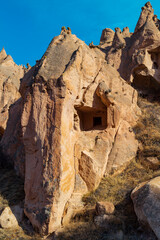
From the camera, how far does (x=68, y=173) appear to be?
6.59 m

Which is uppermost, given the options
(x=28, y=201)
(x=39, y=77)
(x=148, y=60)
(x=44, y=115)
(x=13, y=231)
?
(x=148, y=60)

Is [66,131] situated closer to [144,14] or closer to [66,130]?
[66,130]

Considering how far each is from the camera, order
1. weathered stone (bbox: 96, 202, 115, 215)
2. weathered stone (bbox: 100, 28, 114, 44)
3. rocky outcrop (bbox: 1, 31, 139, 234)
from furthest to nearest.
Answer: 1. weathered stone (bbox: 100, 28, 114, 44)
2. rocky outcrop (bbox: 1, 31, 139, 234)
3. weathered stone (bbox: 96, 202, 115, 215)

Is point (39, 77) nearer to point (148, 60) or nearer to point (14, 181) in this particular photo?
point (14, 181)

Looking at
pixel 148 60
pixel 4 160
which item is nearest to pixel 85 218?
pixel 4 160

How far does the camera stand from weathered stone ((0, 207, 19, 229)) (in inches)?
230

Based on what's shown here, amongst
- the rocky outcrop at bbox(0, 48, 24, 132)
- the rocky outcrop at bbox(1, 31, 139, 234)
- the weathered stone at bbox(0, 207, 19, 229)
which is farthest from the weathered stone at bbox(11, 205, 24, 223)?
the rocky outcrop at bbox(0, 48, 24, 132)

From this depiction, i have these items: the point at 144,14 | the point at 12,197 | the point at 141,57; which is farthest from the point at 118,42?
the point at 12,197

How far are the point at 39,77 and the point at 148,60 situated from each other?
10.8 m

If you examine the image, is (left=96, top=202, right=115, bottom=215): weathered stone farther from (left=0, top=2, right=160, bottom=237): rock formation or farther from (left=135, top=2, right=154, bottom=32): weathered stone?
(left=135, top=2, right=154, bottom=32): weathered stone

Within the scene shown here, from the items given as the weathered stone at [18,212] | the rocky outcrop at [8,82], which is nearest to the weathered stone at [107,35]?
the rocky outcrop at [8,82]

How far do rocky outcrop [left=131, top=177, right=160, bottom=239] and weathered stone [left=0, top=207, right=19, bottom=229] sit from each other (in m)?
4.04

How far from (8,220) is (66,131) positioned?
3.57 meters

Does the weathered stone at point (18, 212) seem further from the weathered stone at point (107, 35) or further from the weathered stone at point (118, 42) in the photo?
the weathered stone at point (107, 35)
